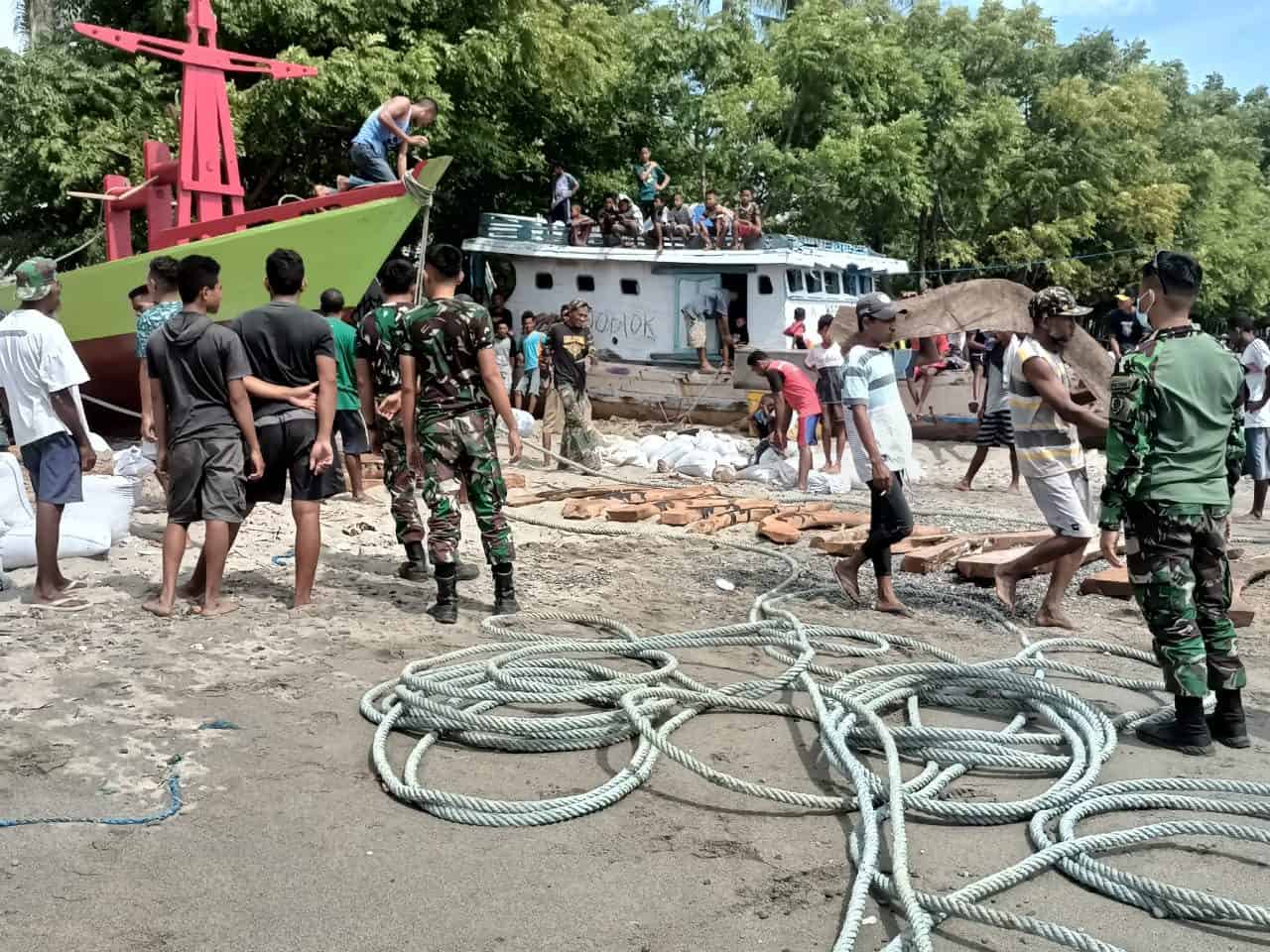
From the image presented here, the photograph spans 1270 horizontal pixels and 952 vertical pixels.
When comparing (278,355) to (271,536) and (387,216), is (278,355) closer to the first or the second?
(271,536)

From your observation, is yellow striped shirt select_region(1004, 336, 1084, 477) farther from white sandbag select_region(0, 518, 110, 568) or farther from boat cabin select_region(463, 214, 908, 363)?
boat cabin select_region(463, 214, 908, 363)

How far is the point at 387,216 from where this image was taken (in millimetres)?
10961

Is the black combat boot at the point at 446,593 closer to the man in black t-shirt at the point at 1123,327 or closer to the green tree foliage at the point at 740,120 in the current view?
the man in black t-shirt at the point at 1123,327

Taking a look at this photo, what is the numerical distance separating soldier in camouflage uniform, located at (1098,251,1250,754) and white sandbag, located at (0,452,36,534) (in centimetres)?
563

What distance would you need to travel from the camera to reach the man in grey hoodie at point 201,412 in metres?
5.30

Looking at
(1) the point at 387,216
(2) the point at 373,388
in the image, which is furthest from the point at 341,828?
(1) the point at 387,216

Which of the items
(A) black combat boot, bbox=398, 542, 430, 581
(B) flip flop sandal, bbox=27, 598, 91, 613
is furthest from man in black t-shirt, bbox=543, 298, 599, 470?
(B) flip flop sandal, bbox=27, 598, 91, 613

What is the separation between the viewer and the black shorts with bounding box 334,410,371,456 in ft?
27.2

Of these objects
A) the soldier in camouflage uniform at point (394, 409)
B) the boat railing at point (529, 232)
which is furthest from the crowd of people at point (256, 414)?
the boat railing at point (529, 232)

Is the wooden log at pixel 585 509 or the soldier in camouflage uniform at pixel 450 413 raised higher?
the soldier in camouflage uniform at pixel 450 413

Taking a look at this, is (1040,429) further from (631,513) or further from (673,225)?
(673,225)

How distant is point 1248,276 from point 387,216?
34.0 metres

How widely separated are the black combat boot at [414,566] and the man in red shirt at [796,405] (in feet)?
18.0

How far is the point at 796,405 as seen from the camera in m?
11.8
